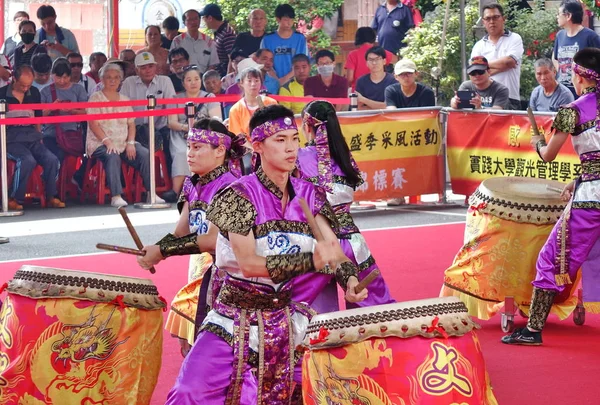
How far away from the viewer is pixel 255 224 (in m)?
3.88

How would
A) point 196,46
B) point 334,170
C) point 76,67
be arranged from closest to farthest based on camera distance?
point 334,170 < point 76,67 < point 196,46

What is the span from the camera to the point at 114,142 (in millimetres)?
11250

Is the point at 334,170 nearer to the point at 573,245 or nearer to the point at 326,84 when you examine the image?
the point at 573,245

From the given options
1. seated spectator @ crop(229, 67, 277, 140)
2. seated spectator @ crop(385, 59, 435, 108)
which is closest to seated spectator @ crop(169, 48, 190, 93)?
seated spectator @ crop(385, 59, 435, 108)

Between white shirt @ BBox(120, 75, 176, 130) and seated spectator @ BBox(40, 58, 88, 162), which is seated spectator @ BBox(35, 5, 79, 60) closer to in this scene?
seated spectator @ BBox(40, 58, 88, 162)

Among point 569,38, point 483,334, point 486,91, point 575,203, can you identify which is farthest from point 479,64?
point 575,203

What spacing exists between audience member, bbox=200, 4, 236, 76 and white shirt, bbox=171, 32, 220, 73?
0.76 feet

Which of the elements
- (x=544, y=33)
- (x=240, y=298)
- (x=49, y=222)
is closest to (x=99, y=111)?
(x=49, y=222)

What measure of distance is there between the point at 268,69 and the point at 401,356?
8.70 meters

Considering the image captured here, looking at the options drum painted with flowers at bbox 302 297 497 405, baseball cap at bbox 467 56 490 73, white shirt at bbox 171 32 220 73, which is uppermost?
white shirt at bbox 171 32 220 73

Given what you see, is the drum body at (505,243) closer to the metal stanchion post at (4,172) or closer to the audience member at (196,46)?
the metal stanchion post at (4,172)

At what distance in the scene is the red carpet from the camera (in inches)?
211

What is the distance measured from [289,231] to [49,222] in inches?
266

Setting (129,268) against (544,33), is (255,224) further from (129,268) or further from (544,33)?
(544,33)
